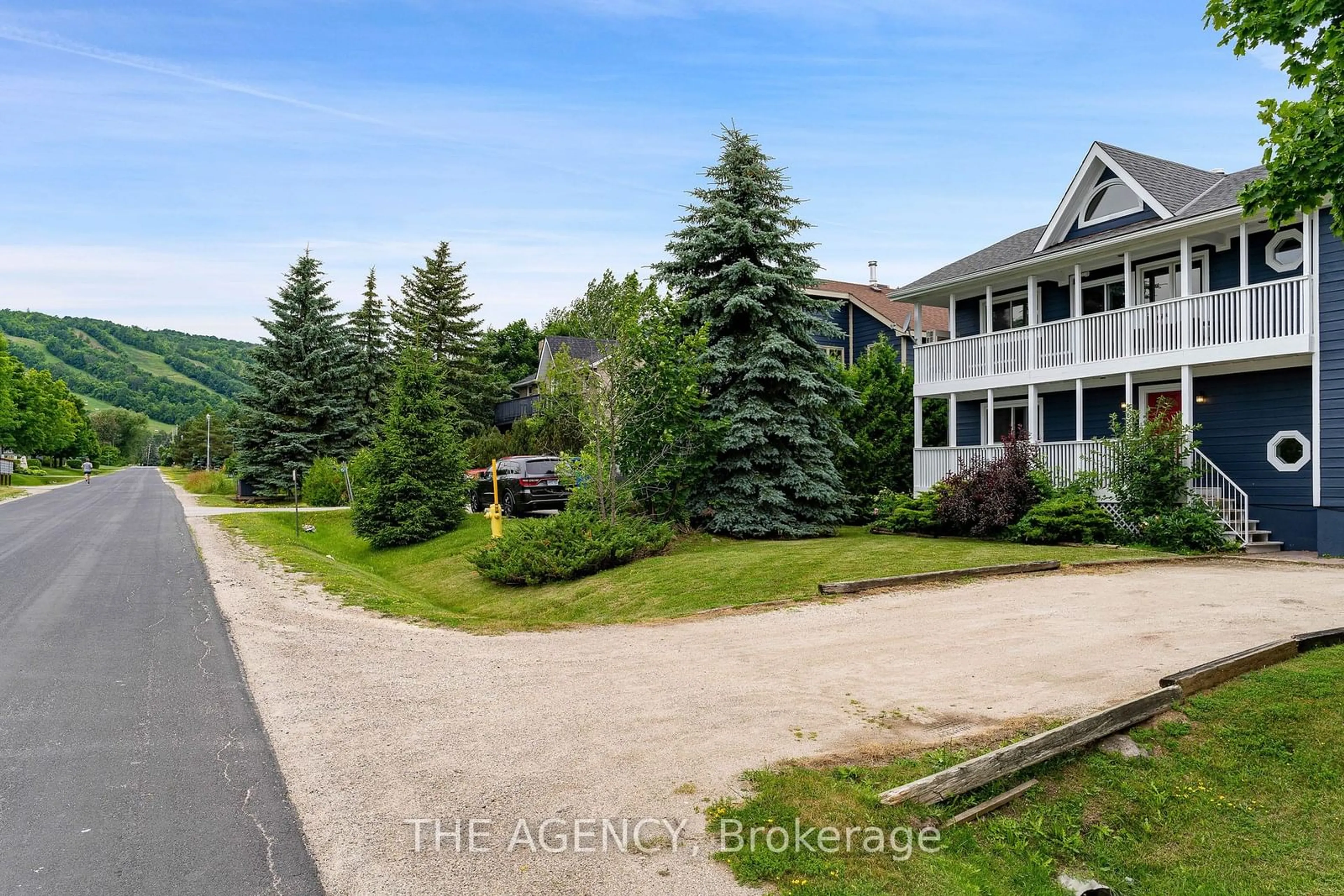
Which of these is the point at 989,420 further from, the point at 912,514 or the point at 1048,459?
the point at 912,514

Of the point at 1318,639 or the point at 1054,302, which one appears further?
the point at 1054,302

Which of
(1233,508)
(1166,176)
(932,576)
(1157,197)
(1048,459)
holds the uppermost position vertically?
(1166,176)

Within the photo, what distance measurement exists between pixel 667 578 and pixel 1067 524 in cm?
773

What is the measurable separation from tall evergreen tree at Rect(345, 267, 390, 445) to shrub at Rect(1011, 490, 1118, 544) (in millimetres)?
30310

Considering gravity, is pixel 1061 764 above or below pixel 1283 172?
below

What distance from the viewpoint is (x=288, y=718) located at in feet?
20.4

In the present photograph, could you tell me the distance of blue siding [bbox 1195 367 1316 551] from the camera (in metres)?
15.6

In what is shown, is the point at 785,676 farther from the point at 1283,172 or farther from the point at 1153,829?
the point at 1283,172

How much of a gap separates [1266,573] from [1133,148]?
12.6 meters

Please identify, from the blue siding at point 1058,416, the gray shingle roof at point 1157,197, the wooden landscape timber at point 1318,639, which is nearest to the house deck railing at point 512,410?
the gray shingle roof at point 1157,197

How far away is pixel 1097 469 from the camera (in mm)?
17016

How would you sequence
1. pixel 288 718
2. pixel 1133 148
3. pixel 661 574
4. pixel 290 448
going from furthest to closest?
pixel 290 448 < pixel 1133 148 < pixel 661 574 < pixel 288 718

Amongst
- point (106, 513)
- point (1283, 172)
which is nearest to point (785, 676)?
point (1283, 172)

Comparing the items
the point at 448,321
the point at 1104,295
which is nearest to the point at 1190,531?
the point at 1104,295
